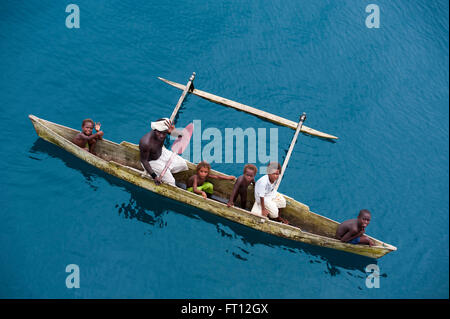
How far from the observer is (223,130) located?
8.15 meters

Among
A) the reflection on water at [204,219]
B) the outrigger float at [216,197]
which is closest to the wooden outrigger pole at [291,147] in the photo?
A: the outrigger float at [216,197]

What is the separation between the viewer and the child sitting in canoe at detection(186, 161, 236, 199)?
21.3 ft

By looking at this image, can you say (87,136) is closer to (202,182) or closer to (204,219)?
(202,182)

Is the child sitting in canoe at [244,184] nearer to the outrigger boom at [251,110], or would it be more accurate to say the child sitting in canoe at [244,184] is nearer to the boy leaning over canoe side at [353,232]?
the boy leaning over canoe side at [353,232]

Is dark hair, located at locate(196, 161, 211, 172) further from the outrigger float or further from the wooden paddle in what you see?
the wooden paddle

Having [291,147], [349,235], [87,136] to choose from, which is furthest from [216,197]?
[87,136]

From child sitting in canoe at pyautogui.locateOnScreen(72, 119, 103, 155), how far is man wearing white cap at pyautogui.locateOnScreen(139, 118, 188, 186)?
133 centimetres

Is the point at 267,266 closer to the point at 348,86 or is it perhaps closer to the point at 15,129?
the point at 348,86

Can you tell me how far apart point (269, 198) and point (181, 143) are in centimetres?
212

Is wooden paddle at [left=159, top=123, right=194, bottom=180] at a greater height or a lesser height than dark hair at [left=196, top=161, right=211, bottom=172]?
greater

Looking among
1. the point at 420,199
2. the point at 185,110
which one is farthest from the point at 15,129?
the point at 420,199

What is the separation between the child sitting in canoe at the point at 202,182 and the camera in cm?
649

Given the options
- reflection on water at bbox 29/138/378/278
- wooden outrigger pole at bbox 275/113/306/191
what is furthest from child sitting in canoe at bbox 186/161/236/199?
wooden outrigger pole at bbox 275/113/306/191

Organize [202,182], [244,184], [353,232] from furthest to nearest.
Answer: [202,182] → [244,184] → [353,232]
